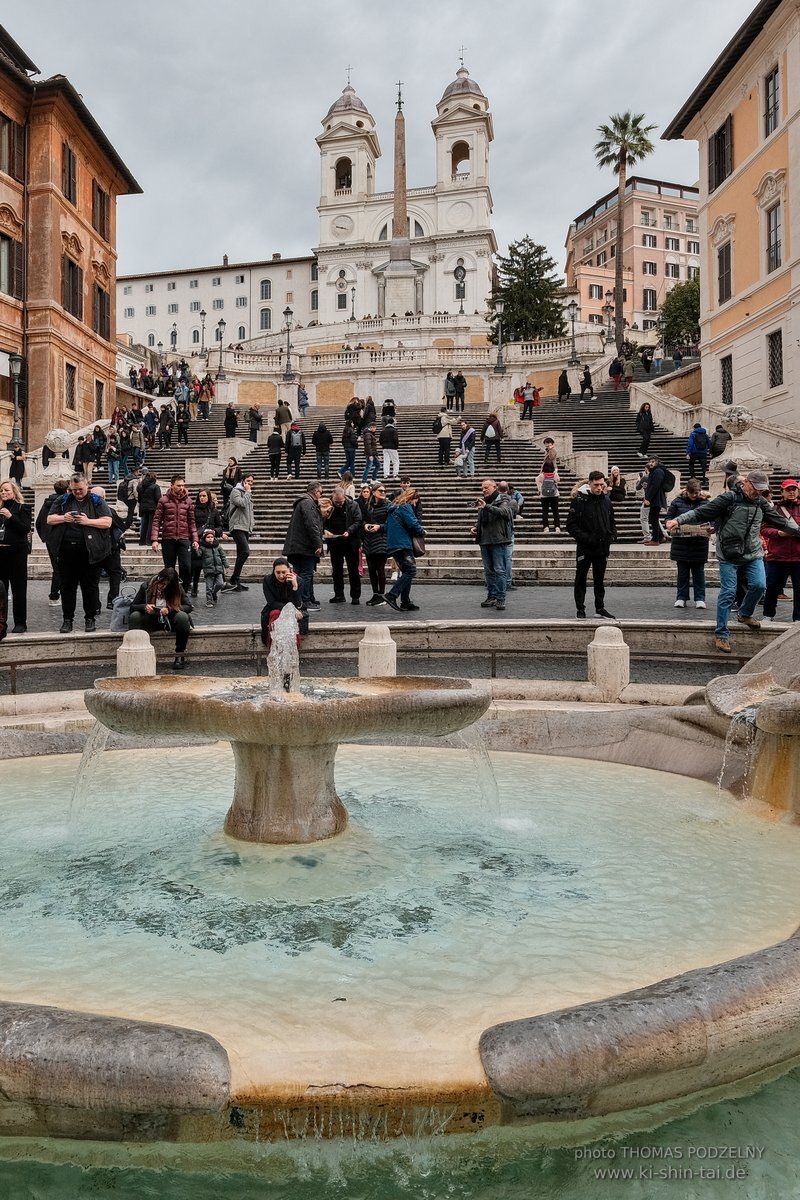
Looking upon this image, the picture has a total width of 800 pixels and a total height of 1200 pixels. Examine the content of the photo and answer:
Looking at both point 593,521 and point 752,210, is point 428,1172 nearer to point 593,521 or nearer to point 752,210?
point 593,521

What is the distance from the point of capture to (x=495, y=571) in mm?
11633

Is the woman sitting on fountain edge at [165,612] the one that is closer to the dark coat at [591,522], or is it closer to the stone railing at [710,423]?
the dark coat at [591,522]

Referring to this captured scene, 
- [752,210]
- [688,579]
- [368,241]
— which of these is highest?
[368,241]

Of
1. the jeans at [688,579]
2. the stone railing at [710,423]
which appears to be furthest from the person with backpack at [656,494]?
the jeans at [688,579]

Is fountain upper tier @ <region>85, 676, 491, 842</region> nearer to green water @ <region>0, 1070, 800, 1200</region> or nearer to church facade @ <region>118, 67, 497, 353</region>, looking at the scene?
green water @ <region>0, 1070, 800, 1200</region>

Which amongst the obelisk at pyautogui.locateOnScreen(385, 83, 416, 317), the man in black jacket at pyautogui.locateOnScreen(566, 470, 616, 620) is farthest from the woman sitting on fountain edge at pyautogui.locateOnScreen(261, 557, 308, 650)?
the obelisk at pyautogui.locateOnScreen(385, 83, 416, 317)

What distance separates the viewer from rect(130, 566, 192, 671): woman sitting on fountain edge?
26.9 feet

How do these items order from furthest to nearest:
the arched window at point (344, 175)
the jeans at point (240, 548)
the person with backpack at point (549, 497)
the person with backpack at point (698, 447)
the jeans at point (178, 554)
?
the arched window at point (344, 175) < the person with backpack at point (698, 447) < the person with backpack at point (549, 497) < the jeans at point (240, 548) < the jeans at point (178, 554)

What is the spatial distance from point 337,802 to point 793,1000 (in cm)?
244

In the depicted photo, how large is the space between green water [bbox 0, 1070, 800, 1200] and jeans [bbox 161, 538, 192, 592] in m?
8.80

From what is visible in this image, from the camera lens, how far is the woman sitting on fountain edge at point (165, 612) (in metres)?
8.19

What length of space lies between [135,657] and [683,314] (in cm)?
5510

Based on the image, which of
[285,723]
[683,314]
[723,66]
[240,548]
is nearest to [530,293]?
[683,314]

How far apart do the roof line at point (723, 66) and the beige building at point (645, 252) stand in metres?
54.3
